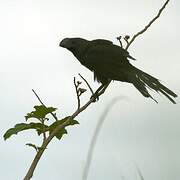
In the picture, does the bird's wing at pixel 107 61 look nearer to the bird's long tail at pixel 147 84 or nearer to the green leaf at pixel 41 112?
the bird's long tail at pixel 147 84

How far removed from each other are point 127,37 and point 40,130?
23 cm

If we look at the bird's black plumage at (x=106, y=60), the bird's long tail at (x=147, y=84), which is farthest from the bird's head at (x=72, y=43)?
the bird's long tail at (x=147, y=84)

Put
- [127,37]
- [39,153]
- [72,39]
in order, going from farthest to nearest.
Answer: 1. [72,39]
2. [127,37]
3. [39,153]

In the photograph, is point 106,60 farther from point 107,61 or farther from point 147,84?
point 147,84

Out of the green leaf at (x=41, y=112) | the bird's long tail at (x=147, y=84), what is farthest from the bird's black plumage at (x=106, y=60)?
the green leaf at (x=41, y=112)

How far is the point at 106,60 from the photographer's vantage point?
2.10ft

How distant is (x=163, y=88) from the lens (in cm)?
47

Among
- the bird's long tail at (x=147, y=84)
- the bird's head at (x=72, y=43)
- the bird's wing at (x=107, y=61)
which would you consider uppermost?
the bird's head at (x=72, y=43)

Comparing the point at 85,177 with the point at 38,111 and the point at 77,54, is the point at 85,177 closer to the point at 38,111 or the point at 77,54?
the point at 38,111

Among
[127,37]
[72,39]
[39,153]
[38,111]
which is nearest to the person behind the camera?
[39,153]

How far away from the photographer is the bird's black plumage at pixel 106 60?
0.55 metres

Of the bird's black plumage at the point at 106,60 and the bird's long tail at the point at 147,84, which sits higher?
the bird's black plumage at the point at 106,60

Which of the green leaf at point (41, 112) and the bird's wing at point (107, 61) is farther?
the bird's wing at point (107, 61)

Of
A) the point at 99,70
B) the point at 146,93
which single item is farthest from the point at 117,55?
the point at 146,93
